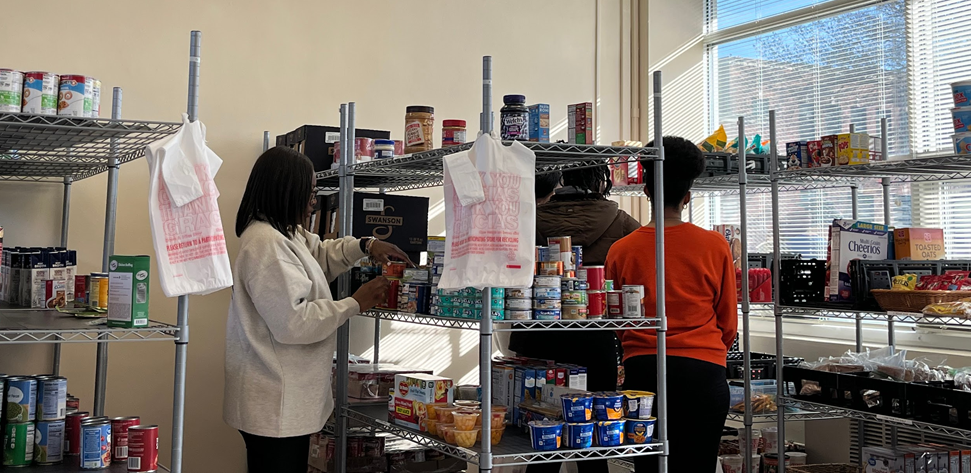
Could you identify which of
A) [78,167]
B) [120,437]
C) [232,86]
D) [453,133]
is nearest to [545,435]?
[453,133]

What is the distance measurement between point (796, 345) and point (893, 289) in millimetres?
1810

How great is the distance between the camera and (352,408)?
3.71m

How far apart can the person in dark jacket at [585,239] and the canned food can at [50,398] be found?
5.91ft

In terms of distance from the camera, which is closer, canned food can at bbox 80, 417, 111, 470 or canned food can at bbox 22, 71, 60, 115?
canned food can at bbox 22, 71, 60, 115

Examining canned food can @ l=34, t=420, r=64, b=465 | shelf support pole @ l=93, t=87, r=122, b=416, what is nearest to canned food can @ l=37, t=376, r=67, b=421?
canned food can @ l=34, t=420, r=64, b=465

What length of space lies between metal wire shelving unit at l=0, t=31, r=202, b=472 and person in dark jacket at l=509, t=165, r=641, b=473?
1528 mm

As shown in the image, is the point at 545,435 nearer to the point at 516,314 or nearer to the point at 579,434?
the point at 579,434

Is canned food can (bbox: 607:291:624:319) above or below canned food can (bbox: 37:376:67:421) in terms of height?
above

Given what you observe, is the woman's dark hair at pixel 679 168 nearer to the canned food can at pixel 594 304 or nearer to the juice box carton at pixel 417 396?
the canned food can at pixel 594 304

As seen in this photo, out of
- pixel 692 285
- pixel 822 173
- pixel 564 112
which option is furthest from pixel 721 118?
pixel 692 285

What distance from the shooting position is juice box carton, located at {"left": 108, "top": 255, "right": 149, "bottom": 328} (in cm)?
249

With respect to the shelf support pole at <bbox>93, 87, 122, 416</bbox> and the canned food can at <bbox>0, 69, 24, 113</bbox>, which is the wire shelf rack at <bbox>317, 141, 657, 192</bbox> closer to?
the shelf support pole at <bbox>93, 87, 122, 416</bbox>

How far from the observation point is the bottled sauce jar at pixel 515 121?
109 inches

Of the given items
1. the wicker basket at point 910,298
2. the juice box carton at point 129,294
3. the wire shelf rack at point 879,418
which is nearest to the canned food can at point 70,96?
the juice box carton at point 129,294
